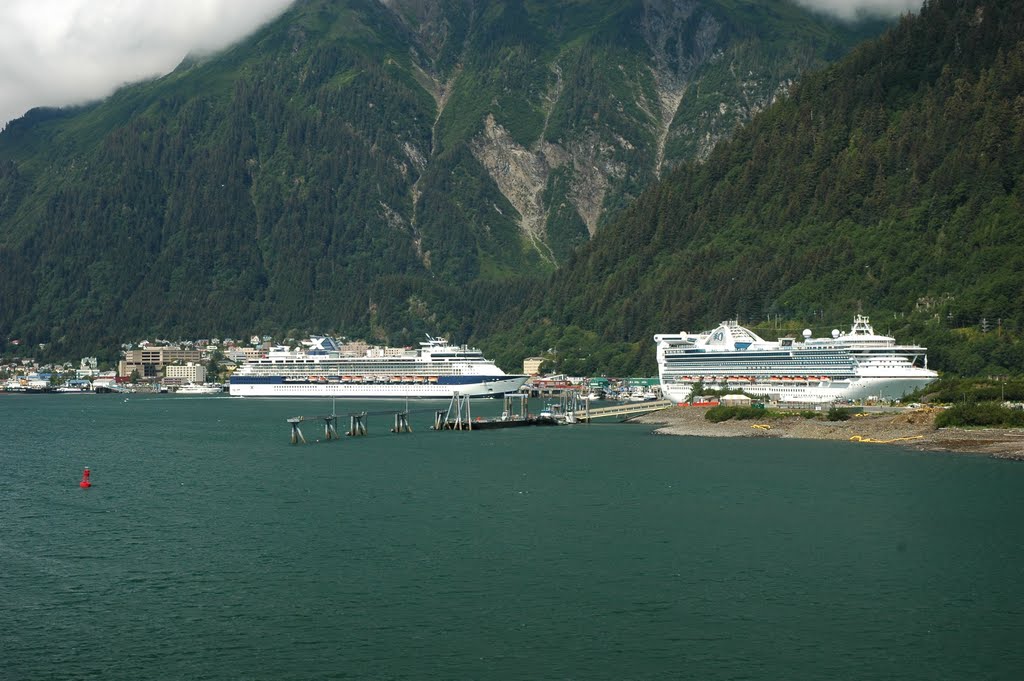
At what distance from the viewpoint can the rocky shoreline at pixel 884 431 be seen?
3516 inches

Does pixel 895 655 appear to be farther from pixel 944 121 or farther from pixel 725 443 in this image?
pixel 944 121

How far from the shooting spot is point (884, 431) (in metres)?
101

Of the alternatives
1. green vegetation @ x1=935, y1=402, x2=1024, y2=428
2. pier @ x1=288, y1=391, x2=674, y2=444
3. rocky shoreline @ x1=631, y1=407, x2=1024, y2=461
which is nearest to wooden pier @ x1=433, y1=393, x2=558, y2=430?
pier @ x1=288, y1=391, x2=674, y2=444

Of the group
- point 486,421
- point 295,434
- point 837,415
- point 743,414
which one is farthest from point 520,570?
point 486,421

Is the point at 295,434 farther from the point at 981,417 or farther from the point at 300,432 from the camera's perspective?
the point at 981,417

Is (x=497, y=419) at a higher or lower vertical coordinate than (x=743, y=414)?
higher

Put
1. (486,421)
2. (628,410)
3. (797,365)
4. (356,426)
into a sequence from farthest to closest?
(797,365) → (628,410) → (486,421) → (356,426)

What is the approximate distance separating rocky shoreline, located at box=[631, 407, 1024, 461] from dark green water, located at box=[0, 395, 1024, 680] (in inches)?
202

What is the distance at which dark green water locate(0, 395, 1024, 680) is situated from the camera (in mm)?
38094

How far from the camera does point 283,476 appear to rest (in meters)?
80.1

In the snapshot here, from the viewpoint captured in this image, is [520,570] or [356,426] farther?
[356,426]

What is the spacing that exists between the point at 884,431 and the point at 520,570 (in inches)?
2349

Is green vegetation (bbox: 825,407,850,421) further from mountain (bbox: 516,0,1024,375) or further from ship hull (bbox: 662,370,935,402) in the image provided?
mountain (bbox: 516,0,1024,375)

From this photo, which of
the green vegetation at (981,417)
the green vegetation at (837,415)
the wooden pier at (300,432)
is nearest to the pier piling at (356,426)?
the wooden pier at (300,432)
